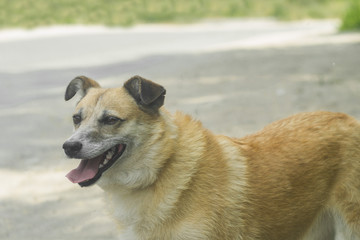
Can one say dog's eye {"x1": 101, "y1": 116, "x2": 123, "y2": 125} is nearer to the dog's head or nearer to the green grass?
the dog's head

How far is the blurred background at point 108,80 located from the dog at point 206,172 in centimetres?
160

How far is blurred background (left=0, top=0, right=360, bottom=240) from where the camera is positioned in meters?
6.39

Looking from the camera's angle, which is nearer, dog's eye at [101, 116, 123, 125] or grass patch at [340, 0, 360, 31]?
dog's eye at [101, 116, 123, 125]

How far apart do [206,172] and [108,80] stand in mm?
9271

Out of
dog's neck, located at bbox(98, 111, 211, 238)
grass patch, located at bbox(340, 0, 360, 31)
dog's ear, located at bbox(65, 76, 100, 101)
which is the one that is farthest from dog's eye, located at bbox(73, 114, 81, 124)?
grass patch, located at bbox(340, 0, 360, 31)

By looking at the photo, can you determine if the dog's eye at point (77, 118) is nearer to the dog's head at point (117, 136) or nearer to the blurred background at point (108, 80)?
the dog's head at point (117, 136)

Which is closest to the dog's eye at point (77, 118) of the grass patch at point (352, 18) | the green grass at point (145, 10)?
the grass patch at point (352, 18)

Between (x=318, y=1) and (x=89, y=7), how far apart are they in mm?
16566

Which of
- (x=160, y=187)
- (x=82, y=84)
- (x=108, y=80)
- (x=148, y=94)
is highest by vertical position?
(x=148, y=94)

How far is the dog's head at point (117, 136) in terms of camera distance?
3998 millimetres

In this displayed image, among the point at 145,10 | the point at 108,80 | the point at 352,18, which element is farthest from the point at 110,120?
the point at 145,10

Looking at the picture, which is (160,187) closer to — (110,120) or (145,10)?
(110,120)

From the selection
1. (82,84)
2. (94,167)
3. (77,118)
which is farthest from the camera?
(82,84)

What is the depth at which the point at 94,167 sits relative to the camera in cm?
409
